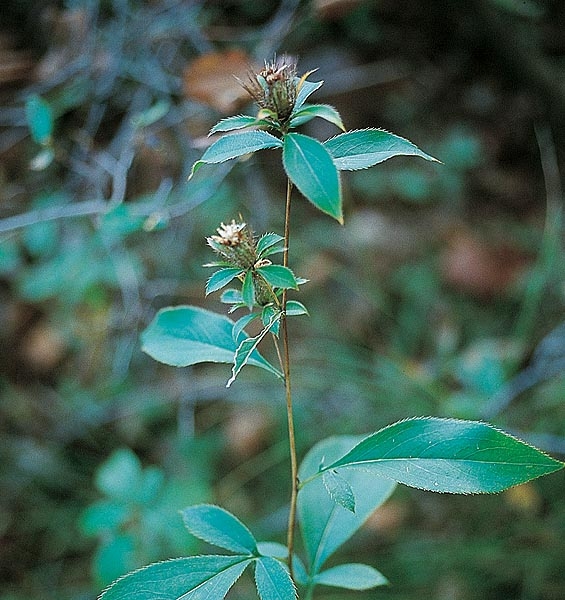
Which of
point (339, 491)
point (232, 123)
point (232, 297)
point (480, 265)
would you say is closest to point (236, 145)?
point (232, 123)

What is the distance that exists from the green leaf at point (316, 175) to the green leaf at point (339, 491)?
20cm

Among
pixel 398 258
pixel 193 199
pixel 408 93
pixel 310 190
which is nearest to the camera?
pixel 310 190

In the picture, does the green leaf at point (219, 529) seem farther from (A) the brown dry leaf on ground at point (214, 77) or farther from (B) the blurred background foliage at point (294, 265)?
(A) the brown dry leaf on ground at point (214, 77)

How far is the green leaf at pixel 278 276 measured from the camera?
1.37 ft

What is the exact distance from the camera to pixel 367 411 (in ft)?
3.78

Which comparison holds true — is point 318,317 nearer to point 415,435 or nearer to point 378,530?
point 378,530

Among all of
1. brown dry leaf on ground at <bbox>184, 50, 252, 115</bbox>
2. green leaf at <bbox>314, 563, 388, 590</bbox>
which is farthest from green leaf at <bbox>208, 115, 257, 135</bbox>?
brown dry leaf on ground at <bbox>184, 50, 252, 115</bbox>

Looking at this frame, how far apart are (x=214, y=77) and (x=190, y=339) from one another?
0.55 m

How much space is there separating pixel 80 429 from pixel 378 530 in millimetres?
621

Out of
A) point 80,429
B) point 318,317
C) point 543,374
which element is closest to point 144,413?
point 80,429

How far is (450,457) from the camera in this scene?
438 mm

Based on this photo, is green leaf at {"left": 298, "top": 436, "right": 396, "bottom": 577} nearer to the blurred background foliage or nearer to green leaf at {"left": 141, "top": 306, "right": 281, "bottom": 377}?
green leaf at {"left": 141, "top": 306, "right": 281, "bottom": 377}

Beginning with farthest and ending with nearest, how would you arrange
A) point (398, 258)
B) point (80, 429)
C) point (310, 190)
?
point (398, 258)
point (80, 429)
point (310, 190)

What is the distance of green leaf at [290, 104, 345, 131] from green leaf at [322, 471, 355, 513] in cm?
24
